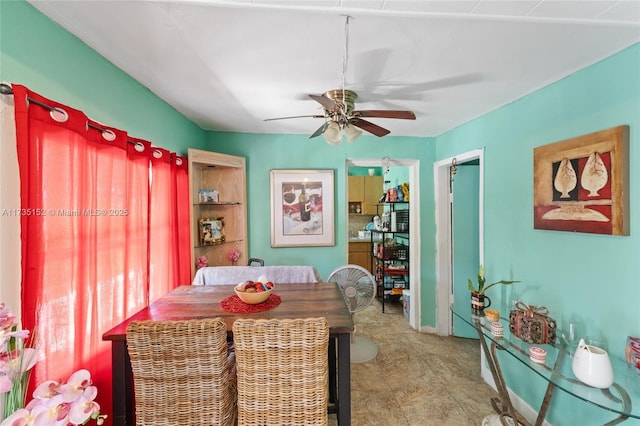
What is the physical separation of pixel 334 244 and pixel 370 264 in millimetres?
2197

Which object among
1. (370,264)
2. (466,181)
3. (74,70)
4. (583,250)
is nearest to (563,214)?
(583,250)

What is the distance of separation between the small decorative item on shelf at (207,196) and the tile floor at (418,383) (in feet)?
7.29

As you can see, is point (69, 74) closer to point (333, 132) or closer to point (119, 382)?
point (333, 132)

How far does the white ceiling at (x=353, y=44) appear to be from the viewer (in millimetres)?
1090

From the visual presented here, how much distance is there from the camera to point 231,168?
9.78 ft

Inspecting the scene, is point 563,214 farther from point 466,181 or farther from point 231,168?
point 231,168

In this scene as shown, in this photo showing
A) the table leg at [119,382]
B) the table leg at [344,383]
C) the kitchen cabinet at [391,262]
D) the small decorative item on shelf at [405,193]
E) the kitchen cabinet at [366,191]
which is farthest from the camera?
the kitchen cabinet at [366,191]

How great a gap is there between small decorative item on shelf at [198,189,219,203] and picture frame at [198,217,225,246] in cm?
20

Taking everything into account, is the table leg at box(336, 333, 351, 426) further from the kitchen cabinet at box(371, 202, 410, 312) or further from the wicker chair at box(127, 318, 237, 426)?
the kitchen cabinet at box(371, 202, 410, 312)

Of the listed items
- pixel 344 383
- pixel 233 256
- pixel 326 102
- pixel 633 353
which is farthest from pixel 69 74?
pixel 633 353

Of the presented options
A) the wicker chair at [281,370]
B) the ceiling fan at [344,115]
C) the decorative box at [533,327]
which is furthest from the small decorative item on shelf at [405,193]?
the wicker chair at [281,370]

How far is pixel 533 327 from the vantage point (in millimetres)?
1541

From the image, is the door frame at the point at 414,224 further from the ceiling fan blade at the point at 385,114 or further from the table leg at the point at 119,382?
the table leg at the point at 119,382

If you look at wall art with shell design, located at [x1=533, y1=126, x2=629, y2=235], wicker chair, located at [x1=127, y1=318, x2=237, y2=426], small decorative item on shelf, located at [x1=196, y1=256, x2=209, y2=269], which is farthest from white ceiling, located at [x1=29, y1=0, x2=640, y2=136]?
small decorative item on shelf, located at [x1=196, y1=256, x2=209, y2=269]
